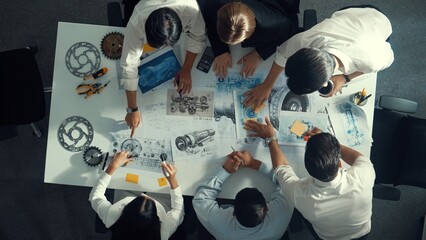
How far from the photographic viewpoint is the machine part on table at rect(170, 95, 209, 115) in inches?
71.4

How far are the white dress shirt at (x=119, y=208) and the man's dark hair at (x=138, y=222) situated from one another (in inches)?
2.6

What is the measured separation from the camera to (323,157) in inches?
59.4

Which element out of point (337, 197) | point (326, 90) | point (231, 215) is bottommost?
point (231, 215)

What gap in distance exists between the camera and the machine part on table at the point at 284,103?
6.01ft

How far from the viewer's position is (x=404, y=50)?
258 centimetres

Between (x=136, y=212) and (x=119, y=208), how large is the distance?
152mm

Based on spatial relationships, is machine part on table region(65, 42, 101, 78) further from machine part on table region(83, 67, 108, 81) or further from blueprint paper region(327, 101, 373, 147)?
blueprint paper region(327, 101, 373, 147)

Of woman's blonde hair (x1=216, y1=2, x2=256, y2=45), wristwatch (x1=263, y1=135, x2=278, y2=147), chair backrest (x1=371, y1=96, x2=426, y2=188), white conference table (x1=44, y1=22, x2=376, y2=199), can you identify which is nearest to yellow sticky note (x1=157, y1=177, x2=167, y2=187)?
white conference table (x1=44, y1=22, x2=376, y2=199)

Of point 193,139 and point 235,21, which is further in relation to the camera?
point 193,139

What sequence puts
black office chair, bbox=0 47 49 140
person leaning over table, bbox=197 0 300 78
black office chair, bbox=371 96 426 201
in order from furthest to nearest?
black office chair, bbox=0 47 49 140
black office chair, bbox=371 96 426 201
person leaning over table, bbox=197 0 300 78

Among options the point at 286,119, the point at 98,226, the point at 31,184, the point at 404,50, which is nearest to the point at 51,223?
the point at 31,184

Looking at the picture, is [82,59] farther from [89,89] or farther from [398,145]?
[398,145]

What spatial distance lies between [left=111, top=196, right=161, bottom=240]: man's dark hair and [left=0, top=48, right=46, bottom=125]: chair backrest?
0.84 meters

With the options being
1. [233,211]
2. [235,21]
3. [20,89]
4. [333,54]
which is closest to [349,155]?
[333,54]
